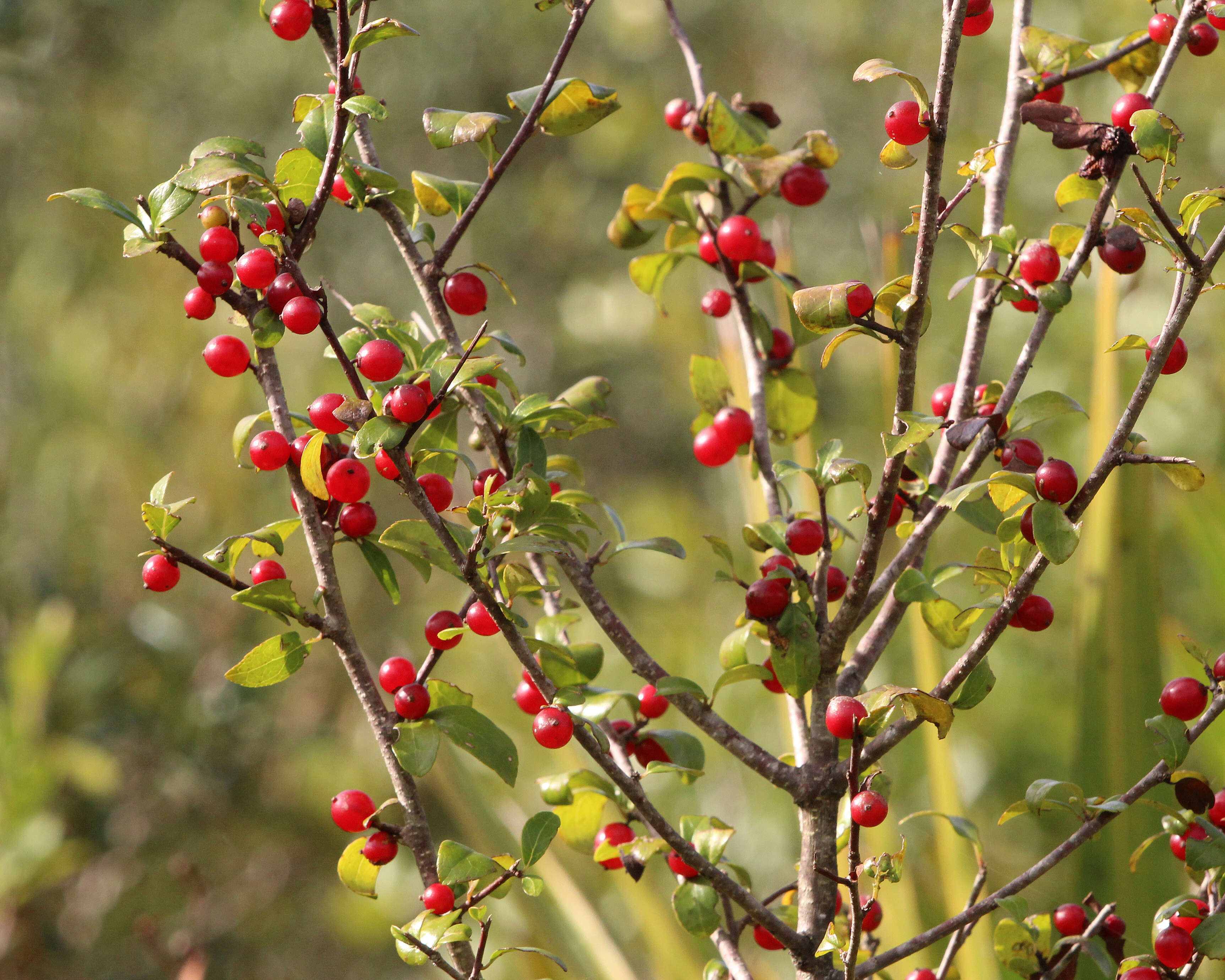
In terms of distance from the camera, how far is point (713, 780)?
2555 millimetres

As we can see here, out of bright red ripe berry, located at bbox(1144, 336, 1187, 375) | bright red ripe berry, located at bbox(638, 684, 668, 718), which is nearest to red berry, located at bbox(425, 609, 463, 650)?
bright red ripe berry, located at bbox(638, 684, 668, 718)

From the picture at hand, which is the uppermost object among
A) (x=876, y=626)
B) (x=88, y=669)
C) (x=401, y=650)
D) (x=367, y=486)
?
(x=88, y=669)

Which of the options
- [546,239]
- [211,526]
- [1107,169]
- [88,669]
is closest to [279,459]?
[1107,169]

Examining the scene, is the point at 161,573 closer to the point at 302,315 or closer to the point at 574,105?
the point at 302,315

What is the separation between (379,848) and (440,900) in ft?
0.13

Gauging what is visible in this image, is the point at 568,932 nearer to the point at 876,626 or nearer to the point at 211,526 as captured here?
the point at 876,626

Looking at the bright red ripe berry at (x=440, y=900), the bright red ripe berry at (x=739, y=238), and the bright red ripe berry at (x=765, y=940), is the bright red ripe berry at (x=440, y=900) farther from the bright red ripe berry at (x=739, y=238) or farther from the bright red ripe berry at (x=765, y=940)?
the bright red ripe berry at (x=739, y=238)

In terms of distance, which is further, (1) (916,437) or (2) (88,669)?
(2) (88,669)

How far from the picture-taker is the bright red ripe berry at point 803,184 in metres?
0.50

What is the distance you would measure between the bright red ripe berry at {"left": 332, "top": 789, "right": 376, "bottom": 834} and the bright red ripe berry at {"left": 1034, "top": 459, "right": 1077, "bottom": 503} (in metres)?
0.31

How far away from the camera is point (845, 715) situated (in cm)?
45

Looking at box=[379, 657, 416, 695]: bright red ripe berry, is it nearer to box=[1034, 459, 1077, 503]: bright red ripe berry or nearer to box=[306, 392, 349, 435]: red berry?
box=[306, 392, 349, 435]: red berry

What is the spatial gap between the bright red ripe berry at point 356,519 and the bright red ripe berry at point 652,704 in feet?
0.55

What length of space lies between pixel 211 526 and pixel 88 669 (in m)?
0.39
